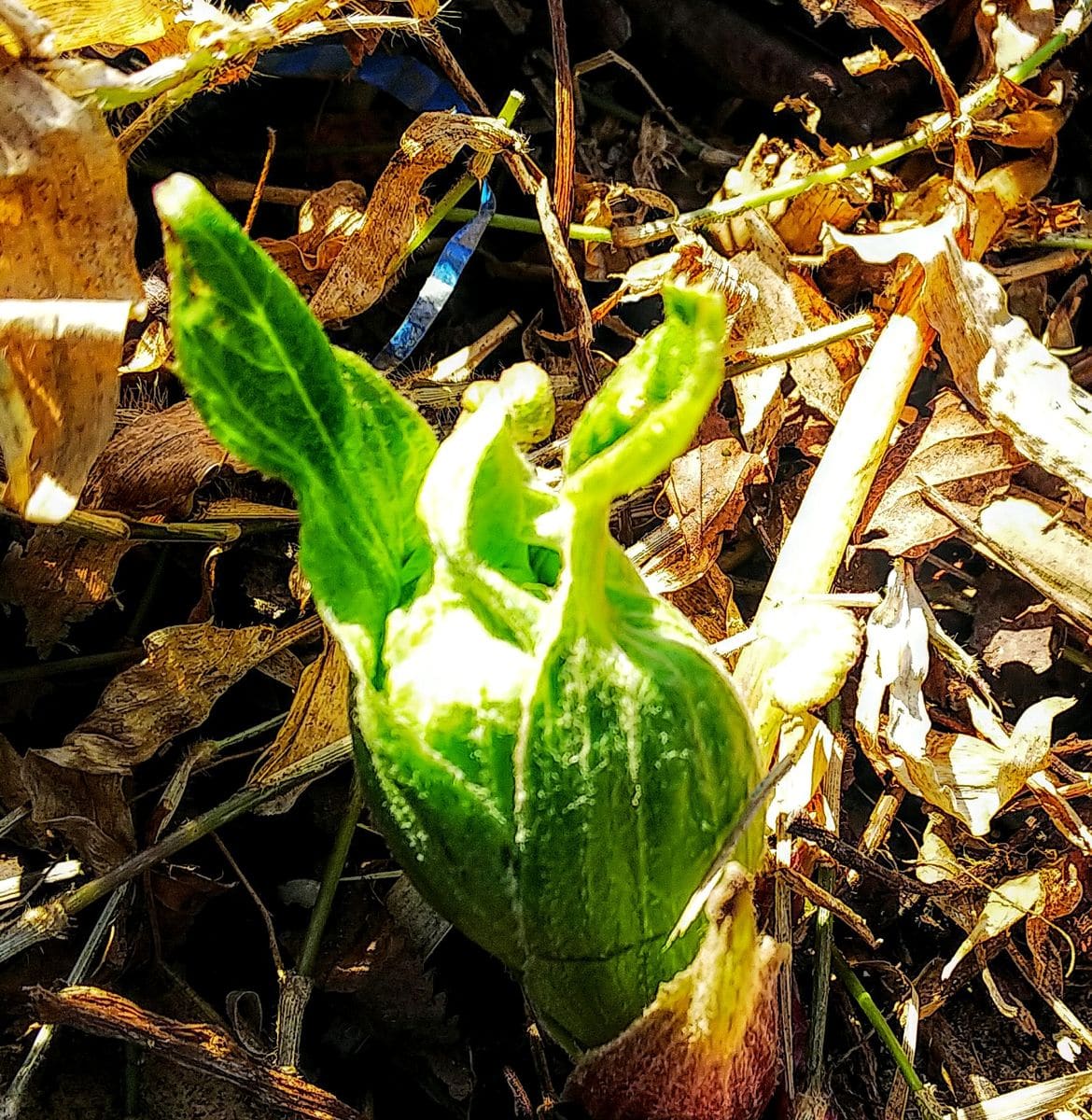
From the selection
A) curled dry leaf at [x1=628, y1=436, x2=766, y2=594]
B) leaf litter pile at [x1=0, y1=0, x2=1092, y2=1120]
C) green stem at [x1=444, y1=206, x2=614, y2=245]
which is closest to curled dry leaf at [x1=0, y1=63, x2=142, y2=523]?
leaf litter pile at [x1=0, y1=0, x2=1092, y2=1120]

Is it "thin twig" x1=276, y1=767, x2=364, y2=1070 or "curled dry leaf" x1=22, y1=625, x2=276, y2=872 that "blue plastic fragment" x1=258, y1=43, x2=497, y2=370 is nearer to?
"curled dry leaf" x1=22, y1=625, x2=276, y2=872

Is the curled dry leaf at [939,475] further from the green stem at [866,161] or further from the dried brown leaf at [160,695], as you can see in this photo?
the dried brown leaf at [160,695]

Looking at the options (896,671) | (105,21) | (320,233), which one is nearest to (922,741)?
(896,671)

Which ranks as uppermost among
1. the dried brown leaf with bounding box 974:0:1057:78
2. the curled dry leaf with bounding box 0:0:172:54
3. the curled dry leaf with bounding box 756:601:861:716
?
the curled dry leaf with bounding box 0:0:172:54

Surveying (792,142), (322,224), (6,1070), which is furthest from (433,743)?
(792,142)

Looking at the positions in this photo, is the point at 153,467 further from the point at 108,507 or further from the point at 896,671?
the point at 896,671
